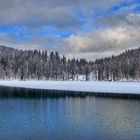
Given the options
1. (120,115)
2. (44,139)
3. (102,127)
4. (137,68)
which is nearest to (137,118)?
(120,115)

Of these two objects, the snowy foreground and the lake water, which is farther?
the snowy foreground

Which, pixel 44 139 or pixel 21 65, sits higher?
pixel 21 65

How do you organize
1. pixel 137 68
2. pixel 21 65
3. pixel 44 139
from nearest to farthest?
pixel 44 139, pixel 137 68, pixel 21 65

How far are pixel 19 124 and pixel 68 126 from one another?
203 inches

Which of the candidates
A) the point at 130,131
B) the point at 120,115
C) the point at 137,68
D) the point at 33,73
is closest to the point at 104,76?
the point at 137,68

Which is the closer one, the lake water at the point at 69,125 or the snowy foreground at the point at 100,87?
the lake water at the point at 69,125

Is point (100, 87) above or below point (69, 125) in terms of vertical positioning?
above

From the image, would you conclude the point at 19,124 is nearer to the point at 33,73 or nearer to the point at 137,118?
the point at 137,118

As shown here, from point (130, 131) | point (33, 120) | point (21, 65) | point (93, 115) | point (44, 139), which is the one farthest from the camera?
point (21, 65)

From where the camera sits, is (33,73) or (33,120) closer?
(33,120)

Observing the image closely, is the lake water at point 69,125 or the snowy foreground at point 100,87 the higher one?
the snowy foreground at point 100,87

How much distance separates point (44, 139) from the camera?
2678 cm

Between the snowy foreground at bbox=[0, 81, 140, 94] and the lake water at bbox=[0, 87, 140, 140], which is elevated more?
the snowy foreground at bbox=[0, 81, 140, 94]

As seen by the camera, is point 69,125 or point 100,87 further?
point 100,87
